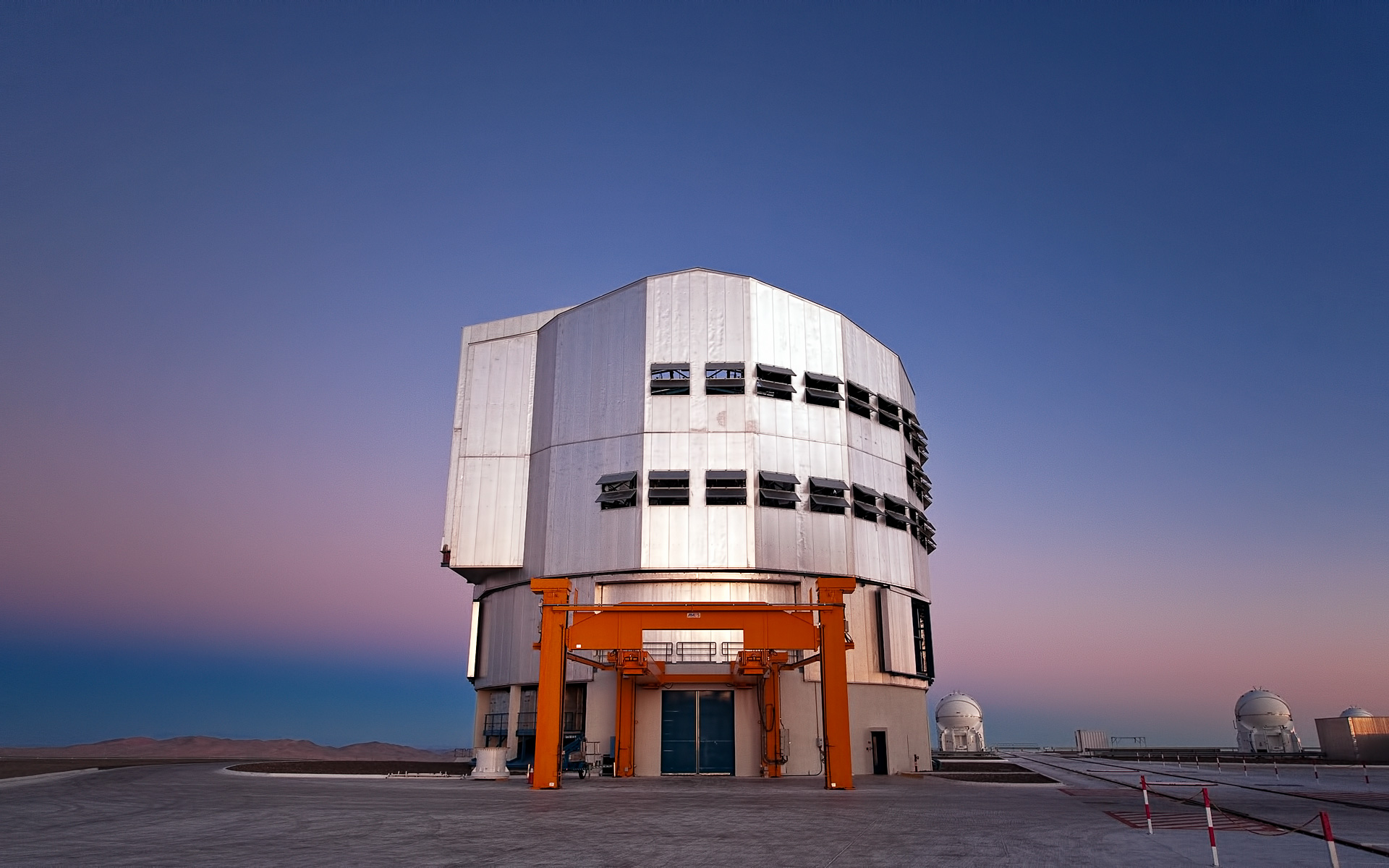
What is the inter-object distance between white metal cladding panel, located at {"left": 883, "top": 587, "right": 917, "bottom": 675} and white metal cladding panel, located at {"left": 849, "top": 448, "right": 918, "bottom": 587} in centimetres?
84

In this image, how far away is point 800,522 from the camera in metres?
39.3

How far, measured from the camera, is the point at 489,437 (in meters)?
44.5

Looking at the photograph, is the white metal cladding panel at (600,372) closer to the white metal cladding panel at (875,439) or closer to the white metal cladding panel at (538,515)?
the white metal cladding panel at (538,515)

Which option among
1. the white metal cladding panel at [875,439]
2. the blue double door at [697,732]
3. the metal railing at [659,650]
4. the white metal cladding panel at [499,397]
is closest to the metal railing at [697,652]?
the metal railing at [659,650]

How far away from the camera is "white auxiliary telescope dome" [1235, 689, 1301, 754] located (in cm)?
6775

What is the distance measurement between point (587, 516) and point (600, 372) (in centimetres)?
720

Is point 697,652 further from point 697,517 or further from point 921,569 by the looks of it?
point 921,569

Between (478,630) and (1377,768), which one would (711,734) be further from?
(1377,768)

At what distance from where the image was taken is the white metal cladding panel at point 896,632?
40781 mm

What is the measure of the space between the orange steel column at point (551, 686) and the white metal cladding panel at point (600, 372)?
12.5 metres

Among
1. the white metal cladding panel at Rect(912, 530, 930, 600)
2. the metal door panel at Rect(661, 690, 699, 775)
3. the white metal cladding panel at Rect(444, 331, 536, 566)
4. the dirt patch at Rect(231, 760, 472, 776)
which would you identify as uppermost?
the white metal cladding panel at Rect(444, 331, 536, 566)

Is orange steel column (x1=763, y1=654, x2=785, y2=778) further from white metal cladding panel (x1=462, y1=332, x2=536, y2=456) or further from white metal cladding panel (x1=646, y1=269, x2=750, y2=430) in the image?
white metal cladding panel (x1=462, y1=332, x2=536, y2=456)

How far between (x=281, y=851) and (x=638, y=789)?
619 inches

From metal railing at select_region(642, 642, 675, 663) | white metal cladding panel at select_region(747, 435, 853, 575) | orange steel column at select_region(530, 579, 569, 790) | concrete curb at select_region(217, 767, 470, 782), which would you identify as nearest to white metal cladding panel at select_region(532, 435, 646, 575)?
metal railing at select_region(642, 642, 675, 663)
